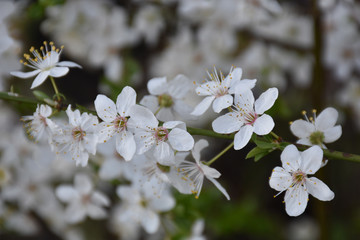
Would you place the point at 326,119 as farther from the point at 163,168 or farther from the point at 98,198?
the point at 98,198

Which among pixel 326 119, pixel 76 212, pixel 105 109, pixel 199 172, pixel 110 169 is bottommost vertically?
pixel 76 212

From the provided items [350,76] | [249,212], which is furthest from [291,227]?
[350,76]

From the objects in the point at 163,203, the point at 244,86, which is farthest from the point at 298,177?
the point at 163,203

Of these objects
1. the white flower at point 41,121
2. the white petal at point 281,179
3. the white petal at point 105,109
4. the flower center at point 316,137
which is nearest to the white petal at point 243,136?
the white petal at point 281,179

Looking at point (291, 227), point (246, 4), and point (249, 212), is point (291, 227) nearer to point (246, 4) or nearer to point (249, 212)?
point (249, 212)

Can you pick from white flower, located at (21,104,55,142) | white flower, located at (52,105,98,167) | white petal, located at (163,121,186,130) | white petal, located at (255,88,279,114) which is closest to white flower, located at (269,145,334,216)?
white petal, located at (255,88,279,114)
